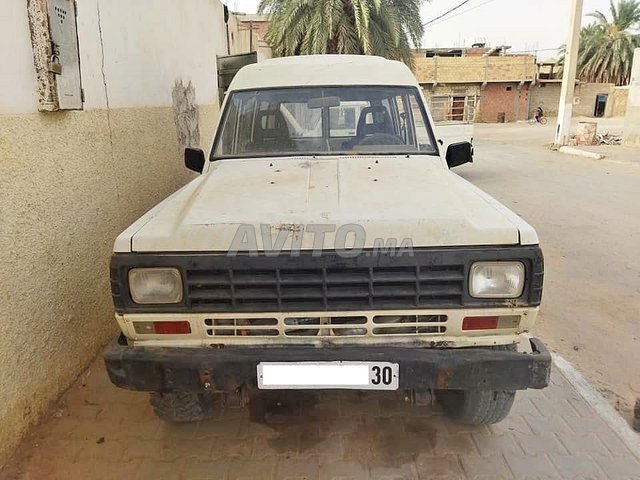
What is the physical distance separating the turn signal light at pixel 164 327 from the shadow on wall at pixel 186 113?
11.7 ft

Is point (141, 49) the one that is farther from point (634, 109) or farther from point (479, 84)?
point (479, 84)

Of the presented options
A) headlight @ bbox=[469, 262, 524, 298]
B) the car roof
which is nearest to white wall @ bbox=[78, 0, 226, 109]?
the car roof

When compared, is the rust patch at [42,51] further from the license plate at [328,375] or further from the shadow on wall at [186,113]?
the shadow on wall at [186,113]

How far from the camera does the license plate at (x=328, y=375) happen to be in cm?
230

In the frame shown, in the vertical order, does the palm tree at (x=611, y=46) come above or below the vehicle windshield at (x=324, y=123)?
above

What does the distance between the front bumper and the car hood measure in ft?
1.53

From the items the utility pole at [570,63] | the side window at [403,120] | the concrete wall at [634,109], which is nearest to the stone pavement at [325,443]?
the side window at [403,120]

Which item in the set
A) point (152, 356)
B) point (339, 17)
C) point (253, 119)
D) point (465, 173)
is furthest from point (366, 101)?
point (339, 17)

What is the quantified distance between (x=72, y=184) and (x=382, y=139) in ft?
6.49

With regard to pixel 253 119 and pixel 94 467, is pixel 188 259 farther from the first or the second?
pixel 253 119

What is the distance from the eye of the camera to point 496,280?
229 centimetres

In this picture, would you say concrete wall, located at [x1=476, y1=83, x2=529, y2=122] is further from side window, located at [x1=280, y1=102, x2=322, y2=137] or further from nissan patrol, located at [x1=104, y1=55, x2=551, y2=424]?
nissan patrol, located at [x1=104, y1=55, x2=551, y2=424]

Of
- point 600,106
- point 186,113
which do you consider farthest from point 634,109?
point 600,106

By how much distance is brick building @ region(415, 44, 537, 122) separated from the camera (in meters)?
36.3
